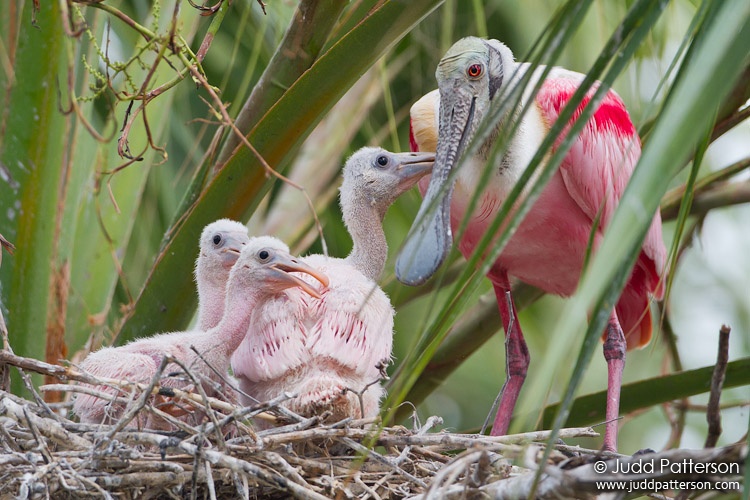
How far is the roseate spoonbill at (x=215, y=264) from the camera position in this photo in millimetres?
3869

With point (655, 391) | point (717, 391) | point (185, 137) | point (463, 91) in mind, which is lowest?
point (717, 391)

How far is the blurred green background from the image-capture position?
2.80 m

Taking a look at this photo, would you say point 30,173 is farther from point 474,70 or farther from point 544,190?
point 544,190

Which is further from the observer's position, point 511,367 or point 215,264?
point 511,367

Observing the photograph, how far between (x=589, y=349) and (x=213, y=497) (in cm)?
139

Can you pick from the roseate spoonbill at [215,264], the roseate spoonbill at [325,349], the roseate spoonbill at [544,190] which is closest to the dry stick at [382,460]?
the roseate spoonbill at [325,349]

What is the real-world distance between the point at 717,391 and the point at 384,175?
228 centimetres

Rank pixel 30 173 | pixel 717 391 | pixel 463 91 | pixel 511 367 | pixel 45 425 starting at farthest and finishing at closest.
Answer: pixel 511 367
pixel 463 91
pixel 30 173
pixel 45 425
pixel 717 391

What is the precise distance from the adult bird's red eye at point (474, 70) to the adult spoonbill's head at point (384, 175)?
1.25 feet

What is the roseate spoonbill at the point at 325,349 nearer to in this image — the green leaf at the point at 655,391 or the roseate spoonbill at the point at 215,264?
the roseate spoonbill at the point at 215,264

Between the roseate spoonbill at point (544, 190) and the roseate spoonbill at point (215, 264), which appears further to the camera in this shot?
the roseate spoonbill at point (215, 264)

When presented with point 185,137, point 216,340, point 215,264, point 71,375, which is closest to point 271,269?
point 216,340

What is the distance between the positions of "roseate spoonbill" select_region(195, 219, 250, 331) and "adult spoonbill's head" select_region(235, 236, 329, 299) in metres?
0.25

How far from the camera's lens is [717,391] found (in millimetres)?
1699
